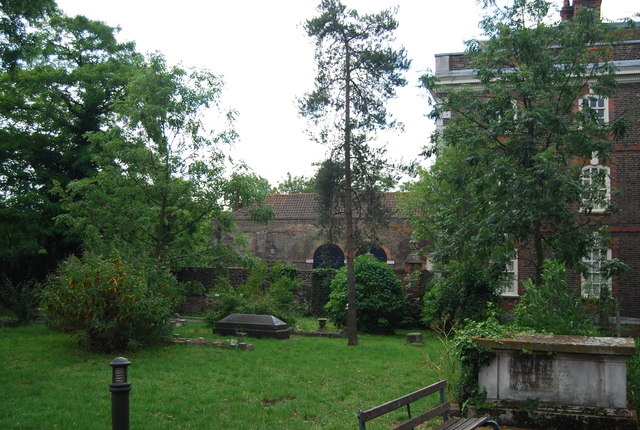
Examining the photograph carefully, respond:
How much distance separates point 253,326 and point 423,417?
11.6 m

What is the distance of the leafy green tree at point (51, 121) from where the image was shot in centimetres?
2202

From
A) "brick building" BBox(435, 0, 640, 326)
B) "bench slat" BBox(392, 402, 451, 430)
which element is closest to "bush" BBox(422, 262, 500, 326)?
"brick building" BBox(435, 0, 640, 326)

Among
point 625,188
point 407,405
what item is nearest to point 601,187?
point 625,188

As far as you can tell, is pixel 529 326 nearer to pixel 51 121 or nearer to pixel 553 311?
pixel 553 311

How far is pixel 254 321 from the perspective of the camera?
56.6ft

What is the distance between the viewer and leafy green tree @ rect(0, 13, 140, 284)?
867 inches

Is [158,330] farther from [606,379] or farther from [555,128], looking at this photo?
[555,128]

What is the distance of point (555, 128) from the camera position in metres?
15.2

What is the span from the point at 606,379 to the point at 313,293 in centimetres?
1851

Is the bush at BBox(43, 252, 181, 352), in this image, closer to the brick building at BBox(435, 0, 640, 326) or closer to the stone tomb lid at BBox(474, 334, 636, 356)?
the stone tomb lid at BBox(474, 334, 636, 356)

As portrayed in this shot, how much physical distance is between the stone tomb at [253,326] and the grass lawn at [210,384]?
112 cm

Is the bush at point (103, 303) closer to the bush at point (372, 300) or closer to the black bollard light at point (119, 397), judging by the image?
the black bollard light at point (119, 397)

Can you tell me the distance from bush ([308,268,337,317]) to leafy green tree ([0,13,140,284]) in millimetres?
9577

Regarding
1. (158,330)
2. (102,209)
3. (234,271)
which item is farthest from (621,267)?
(234,271)
